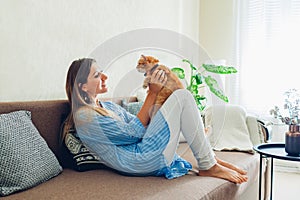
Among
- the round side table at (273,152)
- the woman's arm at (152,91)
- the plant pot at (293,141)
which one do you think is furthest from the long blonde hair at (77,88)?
the plant pot at (293,141)

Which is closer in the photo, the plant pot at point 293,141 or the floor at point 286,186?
the plant pot at point 293,141

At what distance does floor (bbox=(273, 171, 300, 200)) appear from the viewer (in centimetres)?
263

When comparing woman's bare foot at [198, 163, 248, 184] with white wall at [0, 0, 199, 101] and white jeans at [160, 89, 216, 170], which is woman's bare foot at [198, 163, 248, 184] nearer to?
Answer: white jeans at [160, 89, 216, 170]

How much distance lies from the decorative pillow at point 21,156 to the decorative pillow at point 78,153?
135 millimetres

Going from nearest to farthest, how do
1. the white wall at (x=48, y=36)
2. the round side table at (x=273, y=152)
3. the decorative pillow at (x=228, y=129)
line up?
the white wall at (x=48, y=36) → the round side table at (x=273, y=152) → the decorative pillow at (x=228, y=129)

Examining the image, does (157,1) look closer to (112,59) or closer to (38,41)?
(112,59)

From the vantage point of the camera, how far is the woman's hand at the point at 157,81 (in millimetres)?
1789

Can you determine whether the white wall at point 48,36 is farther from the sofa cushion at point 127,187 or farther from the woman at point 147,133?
→ the sofa cushion at point 127,187

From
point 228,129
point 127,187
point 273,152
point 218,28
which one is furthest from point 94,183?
point 218,28

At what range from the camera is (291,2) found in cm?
335

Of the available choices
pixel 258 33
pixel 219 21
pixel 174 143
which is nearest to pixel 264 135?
pixel 174 143

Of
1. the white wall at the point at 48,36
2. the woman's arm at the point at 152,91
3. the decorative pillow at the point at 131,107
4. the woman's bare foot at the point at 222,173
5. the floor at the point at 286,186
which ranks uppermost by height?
the white wall at the point at 48,36

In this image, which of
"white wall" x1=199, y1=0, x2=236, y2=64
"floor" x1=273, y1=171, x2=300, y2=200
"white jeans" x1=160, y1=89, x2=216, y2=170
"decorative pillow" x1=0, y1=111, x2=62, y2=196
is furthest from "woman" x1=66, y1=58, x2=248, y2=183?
"white wall" x1=199, y1=0, x2=236, y2=64

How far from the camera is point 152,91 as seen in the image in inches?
71.5
